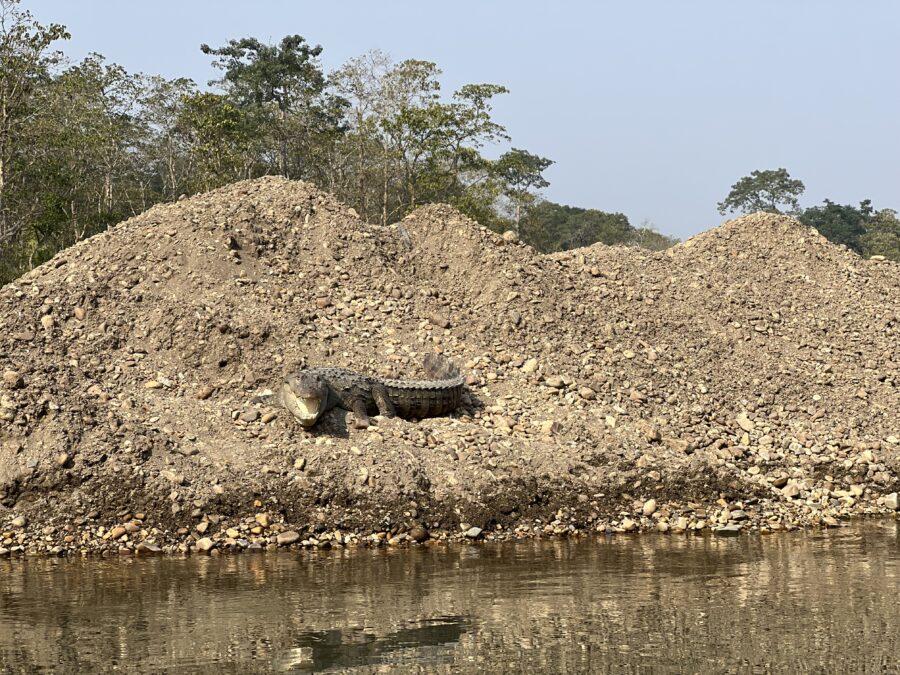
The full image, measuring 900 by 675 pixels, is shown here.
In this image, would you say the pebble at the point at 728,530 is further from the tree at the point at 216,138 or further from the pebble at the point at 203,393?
the tree at the point at 216,138

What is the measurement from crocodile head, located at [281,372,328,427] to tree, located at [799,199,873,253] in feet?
165

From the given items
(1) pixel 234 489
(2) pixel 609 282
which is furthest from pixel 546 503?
(2) pixel 609 282

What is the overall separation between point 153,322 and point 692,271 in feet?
28.4

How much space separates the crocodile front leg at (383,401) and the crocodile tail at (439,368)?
83 cm

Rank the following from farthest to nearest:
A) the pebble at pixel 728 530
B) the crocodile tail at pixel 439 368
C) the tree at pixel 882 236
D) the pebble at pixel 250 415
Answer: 1. the tree at pixel 882 236
2. the crocodile tail at pixel 439 368
3. the pebble at pixel 250 415
4. the pebble at pixel 728 530

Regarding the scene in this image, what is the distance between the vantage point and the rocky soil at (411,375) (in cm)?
946

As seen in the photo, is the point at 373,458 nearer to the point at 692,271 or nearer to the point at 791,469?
the point at 791,469

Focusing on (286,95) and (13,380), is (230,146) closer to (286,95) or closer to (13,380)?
(286,95)

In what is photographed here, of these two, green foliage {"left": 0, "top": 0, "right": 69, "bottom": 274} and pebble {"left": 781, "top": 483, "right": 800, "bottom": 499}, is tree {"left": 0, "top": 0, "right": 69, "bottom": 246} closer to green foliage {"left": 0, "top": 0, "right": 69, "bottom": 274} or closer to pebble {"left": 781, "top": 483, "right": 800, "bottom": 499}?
green foliage {"left": 0, "top": 0, "right": 69, "bottom": 274}

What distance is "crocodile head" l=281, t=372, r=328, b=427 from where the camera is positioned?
33.4ft

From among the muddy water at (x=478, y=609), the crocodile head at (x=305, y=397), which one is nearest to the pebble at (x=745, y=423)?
the muddy water at (x=478, y=609)

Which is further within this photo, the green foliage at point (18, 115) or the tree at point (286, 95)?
the tree at point (286, 95)

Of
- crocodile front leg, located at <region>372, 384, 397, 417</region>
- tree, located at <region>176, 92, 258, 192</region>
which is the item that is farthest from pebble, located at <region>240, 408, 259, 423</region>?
tree, located at <region>176, 92, 258, 192</region>

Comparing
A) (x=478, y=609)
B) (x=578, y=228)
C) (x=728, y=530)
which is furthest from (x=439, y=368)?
(x=578, y=228)
